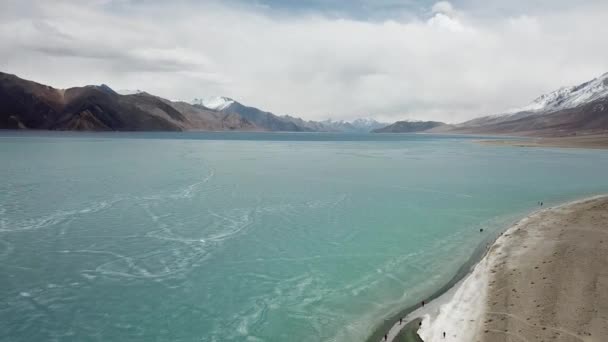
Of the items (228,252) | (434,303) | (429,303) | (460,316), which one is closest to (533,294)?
(460,316)

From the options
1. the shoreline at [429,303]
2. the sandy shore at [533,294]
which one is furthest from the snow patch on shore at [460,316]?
the shoreline at [429,303]

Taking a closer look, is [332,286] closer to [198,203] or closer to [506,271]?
[506,271]

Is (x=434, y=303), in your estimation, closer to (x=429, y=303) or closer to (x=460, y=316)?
(x=429, y=303)

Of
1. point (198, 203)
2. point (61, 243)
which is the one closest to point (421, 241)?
point (198, 203)

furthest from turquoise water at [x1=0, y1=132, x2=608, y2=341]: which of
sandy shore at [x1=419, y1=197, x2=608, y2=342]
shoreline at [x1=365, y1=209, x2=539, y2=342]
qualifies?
sandy shore at [x1=419, y1=197, x2=608, y2=342]

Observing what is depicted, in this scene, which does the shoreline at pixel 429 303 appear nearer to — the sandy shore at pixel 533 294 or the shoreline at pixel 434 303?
the shoreline at pixel 434 303
